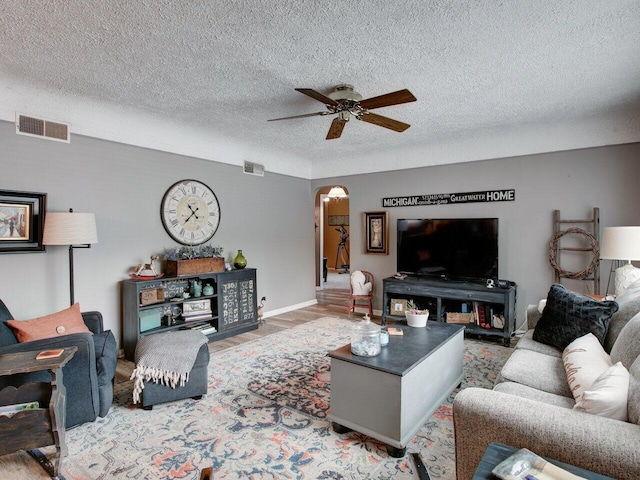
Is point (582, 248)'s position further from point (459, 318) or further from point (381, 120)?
point (381, 120)

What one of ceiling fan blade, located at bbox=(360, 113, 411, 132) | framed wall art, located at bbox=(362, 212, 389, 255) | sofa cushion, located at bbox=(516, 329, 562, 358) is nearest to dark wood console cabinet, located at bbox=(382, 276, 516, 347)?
framed wall art, located at bbox=(362, 212, 389, 255)

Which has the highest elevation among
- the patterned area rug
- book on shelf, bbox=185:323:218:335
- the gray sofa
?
the gray sofa

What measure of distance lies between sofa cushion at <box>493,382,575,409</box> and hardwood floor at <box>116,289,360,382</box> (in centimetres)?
304

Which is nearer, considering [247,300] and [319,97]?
[319,97]

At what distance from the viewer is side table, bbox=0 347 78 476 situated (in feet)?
6.34

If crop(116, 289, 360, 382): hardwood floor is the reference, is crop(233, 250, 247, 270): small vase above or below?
above

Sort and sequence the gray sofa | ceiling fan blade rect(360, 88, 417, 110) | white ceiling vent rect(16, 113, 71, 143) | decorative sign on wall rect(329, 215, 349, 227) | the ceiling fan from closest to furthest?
the gray sofa
ceiling fan blade rect(360, 88, 417, 110)
the ceiling fan
white ceiling vent rect(16, 113, 71, 143)
decorative sign on wall rect(329, 215, 349, 227)

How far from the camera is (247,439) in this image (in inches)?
91.7

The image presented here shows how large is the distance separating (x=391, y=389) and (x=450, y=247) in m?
3.07

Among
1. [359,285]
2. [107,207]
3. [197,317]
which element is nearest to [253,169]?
[107,207]

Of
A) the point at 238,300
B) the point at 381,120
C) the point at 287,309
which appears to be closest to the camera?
the point at 381,120

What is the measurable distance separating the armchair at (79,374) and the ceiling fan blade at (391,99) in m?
2.69

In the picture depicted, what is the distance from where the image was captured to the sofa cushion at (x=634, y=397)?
1.34 metres

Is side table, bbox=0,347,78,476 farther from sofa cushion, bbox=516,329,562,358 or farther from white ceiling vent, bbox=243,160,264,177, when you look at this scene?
white ceiling vent, bbox=243,160,264,177
